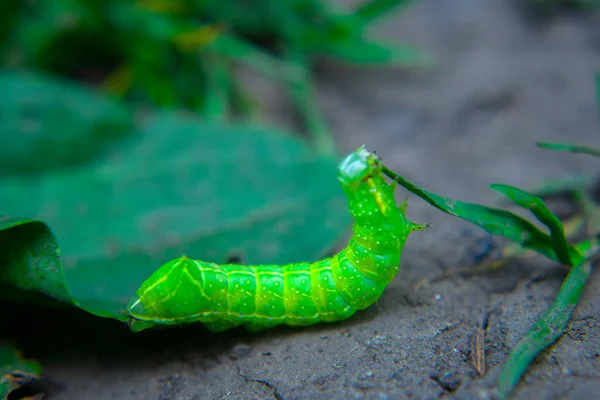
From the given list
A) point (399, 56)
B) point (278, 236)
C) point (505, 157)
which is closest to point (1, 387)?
point (278, 236)

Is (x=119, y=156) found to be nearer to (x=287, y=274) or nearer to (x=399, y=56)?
(x=287, y=274)

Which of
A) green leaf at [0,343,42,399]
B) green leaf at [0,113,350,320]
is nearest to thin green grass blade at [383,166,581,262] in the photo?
green leaf at [0,113,350,320]

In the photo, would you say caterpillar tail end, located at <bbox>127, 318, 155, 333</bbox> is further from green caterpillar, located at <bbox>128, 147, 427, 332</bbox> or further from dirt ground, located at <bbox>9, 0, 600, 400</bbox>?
dirt ground, located at <bbox>9, 0, 600, 400</bbox>

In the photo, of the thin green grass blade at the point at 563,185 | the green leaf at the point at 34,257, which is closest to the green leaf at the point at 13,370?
the green leaf at the point at 34,257

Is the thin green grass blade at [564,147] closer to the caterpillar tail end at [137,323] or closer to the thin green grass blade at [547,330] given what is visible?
the thin green grass blade at [547,330]

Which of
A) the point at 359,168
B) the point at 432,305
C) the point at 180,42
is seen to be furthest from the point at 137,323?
the point at 180,42
